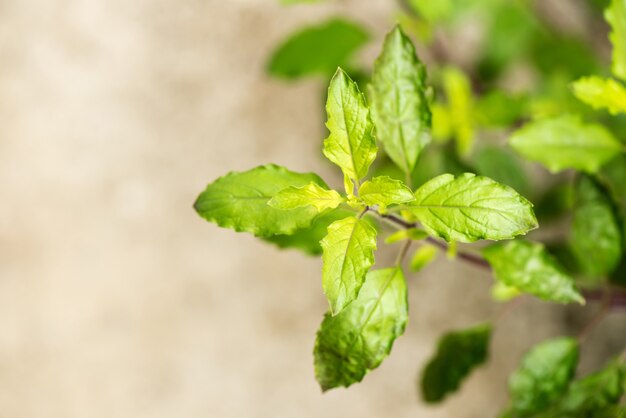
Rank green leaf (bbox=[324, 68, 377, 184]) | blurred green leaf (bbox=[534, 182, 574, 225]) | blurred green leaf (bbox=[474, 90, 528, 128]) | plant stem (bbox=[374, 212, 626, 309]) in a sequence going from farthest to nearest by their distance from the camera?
blurred green leaf (bbox=[534, 182, 574, 225]) < blurred green leaf (bbox=[474, 90, 528, 128]) < plant stem (bbox=[374, 212, 626, 309]) < green leaf (bbox=[324, 68, 377, 184])

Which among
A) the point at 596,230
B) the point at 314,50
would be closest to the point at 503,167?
the point at 596,230

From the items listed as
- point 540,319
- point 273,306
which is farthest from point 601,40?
point 273,306

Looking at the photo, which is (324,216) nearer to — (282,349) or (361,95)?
(361,95)

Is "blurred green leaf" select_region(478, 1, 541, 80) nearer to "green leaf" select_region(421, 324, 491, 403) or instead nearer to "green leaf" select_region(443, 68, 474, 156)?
"green leaf" select_region(443, 68, 474, 156)

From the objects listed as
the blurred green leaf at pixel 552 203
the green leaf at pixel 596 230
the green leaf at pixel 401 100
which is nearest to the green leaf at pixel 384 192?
the green leaf at pixel 401 100

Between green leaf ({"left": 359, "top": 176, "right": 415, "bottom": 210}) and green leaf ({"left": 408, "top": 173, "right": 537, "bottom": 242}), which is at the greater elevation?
green leaf ({"left": 359, "top": 176, "right": 415, "bottom": 210})

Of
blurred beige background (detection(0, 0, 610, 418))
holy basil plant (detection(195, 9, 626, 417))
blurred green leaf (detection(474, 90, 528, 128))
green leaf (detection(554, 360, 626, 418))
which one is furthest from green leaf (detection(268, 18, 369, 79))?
green leaf (detection(554, 360, 626, 418))
